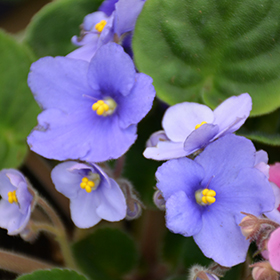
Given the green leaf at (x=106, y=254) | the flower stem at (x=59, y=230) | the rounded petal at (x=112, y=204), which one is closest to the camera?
the rounded petal at (x=112, y=204)

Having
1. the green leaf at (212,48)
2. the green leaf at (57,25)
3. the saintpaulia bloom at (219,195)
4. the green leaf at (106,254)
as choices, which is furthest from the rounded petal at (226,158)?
the green leaf at (57,25)

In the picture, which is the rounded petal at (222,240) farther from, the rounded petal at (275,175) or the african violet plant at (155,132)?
the rounded petal at (275,175)

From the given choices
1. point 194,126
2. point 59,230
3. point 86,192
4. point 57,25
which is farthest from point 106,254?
point 57,25

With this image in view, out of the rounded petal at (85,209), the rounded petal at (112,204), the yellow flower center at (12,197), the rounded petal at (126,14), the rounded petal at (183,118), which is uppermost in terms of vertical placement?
the rounded petal at (126,14)

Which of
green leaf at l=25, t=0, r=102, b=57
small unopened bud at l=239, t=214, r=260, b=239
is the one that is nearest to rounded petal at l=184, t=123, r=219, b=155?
small unopened bud at l=239, t=214, r=260, b=239

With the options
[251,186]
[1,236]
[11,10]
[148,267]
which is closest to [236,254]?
[251,186]

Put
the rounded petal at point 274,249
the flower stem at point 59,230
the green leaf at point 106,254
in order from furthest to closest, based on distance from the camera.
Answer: the green leaf at point 106,254 < the flower stem at point 59,230 < the rounded petal at point 274,249

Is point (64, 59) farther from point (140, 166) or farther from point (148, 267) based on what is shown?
point (148, 267)
